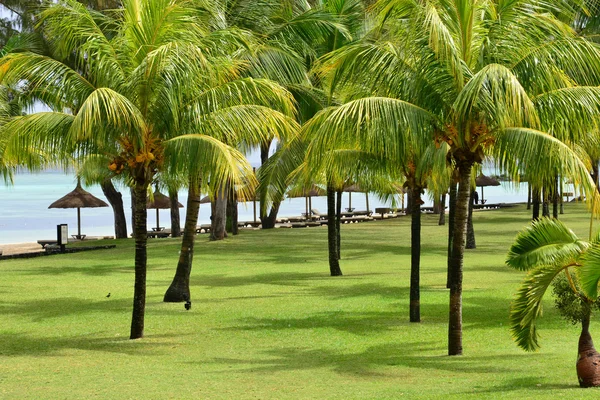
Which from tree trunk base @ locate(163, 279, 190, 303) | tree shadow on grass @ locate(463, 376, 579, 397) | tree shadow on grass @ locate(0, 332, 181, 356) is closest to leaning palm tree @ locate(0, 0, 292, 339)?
tree shadow on grass @ locate(0, 332, 181, 356)

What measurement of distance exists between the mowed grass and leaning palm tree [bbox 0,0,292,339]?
1.63m

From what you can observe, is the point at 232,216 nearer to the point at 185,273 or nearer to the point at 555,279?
the point at 185,273

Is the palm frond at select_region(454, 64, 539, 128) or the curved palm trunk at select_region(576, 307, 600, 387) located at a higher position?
the palm frond at select_region(454, 64, 539, 128)

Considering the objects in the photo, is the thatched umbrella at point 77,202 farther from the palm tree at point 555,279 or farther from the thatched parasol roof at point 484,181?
the palm tree at point 555,279

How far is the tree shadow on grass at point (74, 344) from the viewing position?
11.7 m

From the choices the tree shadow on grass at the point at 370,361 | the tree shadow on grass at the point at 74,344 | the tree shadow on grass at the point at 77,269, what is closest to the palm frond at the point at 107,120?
the tree shadow on grass at the point at 74,344

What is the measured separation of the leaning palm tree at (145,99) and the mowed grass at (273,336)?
163 cm

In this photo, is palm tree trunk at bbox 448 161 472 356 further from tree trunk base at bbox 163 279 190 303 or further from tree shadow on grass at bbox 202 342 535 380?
tree trunk base at bbox 163 279 190 303

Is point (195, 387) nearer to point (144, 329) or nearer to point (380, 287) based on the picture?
point (144, 329)

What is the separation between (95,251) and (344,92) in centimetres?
1526

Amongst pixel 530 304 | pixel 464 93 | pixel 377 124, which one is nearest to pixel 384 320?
pixel 377 124

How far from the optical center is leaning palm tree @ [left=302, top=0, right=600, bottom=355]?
10297 mm

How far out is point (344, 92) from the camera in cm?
1524

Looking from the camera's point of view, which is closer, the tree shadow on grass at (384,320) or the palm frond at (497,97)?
the palm frond at (497,97)
